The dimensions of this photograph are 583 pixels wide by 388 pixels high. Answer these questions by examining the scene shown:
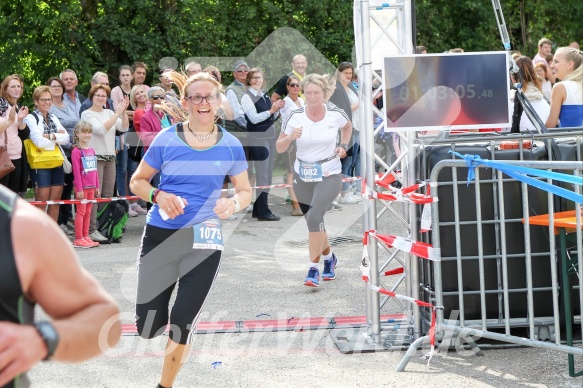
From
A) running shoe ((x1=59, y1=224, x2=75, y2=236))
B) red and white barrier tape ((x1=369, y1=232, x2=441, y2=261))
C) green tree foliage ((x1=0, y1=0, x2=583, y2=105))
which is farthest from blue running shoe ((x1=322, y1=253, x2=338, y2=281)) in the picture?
green tree foliage ((x1=0, y1=0, x2=583, y2=105))

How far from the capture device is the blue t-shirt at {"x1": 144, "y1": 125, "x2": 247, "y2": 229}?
5902 millimetres

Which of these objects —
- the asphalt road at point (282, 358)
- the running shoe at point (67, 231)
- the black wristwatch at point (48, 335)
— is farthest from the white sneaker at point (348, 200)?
the black wristwatch at point (48, 335)

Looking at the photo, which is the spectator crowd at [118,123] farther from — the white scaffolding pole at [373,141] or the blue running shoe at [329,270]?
the white scaffolding pole at [373,141]

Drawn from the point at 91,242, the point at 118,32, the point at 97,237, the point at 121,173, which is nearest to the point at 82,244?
the point at 91,242

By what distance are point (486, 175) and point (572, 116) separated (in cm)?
235

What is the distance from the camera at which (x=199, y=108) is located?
5961mm

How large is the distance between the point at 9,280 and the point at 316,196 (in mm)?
6858

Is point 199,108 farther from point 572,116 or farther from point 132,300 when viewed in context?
point 572,116

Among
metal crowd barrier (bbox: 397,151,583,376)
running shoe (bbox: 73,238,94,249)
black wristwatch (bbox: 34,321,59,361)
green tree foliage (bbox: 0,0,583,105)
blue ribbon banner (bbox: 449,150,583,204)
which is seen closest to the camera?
black wristwatch (bbox: 34,321,59,361)

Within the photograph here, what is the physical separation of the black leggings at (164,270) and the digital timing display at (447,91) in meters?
1.76

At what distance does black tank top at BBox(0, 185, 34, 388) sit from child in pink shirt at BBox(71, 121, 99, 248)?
9.12 meters

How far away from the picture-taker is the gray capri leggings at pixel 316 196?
29.7ft

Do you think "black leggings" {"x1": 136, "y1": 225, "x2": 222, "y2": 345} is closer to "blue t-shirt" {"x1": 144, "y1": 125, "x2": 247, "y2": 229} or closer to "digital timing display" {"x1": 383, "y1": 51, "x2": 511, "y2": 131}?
"blue t-shirt" {"x1": 144, "y1": 125, "x2": 247, "y2": 229}

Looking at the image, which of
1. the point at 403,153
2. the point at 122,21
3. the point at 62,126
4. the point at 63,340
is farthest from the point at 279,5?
the point at 63,340
